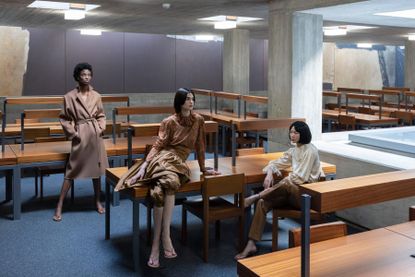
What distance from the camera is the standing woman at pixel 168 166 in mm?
3270

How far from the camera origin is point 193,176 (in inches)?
142

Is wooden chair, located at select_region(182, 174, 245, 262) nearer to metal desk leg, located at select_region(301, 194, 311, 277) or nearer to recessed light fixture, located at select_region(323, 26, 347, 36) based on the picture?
metal desk leg, located at select_region(301, 194, 311, 277)

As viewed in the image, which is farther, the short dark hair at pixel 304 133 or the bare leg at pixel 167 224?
the short dark hair at pixel 304 133

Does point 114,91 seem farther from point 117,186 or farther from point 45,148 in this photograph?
point 117,186

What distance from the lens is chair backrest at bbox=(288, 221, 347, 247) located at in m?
2.20

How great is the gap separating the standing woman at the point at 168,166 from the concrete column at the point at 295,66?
211cm

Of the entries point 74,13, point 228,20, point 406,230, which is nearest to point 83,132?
point 74,13

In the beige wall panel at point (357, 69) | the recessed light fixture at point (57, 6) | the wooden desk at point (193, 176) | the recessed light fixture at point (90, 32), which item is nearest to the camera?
the wooden desk at point (193, 176)

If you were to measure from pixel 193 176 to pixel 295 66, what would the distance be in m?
2.32

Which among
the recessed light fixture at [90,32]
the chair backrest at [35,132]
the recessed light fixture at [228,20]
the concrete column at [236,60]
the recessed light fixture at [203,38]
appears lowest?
the chair backrest at [35,132]

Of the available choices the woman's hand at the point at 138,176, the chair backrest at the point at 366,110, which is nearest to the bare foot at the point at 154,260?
the woman's hand at the point at 138,176

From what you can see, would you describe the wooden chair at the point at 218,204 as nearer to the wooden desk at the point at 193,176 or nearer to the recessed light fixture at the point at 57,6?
the wooden desk at the point at 193,176

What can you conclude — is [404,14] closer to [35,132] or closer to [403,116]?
[403,116]

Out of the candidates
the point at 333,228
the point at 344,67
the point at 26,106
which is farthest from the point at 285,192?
the point at 344,67
